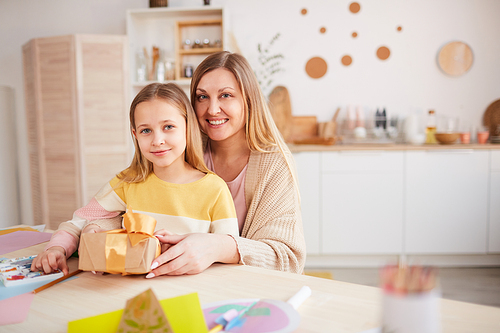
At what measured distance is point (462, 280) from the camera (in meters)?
2.68

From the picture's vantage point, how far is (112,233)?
730mm

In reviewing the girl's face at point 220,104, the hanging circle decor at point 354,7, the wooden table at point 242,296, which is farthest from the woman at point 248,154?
the hanging circle decor at point 354,7

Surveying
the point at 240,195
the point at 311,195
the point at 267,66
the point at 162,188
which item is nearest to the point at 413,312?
the point at 162,188

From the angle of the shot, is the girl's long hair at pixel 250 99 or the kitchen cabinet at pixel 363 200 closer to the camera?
the girl's long hair at pixel 250 99

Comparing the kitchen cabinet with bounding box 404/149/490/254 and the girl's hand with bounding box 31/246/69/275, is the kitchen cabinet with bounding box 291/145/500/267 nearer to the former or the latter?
the kitchen cabinet with bounding box 404/149/490/254

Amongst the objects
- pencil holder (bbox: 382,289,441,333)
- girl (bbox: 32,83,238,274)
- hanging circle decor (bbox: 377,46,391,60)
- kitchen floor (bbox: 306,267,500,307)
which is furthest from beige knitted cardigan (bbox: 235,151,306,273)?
hanging circle decor (bbox: 377,46,391,60)

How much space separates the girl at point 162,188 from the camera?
3.27ft

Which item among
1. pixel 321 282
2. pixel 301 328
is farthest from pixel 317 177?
pixel 301 328

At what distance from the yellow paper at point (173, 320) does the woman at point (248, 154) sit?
1.39 ft

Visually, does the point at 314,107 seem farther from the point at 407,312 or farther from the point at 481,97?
the point at 407,312

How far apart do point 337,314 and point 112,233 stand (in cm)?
46

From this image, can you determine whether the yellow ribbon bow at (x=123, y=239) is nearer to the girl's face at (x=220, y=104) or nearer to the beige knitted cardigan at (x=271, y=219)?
the beige knitted cardigan at (x=271, y=219)

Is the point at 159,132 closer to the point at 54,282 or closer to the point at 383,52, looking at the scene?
the point at 54,282

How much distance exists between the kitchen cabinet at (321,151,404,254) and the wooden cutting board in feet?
2.11
